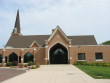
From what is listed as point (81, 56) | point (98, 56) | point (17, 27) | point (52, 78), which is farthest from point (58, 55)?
point (52, 78)

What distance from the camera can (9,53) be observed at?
4494 cm

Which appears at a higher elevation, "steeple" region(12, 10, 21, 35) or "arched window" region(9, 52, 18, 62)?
"steeple" region(12, 10, 21, 35)

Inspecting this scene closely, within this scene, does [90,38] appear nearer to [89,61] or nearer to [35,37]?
[89,61]

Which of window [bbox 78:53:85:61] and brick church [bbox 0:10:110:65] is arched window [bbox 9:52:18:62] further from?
window [bbox 78:53:85:61]

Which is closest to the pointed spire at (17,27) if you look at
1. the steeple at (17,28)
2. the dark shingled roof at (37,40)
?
the steeple at (17,28)

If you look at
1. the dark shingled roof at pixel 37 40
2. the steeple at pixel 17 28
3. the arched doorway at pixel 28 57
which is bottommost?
the arched doorway at pixel 28 57

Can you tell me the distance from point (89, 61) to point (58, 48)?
10.3 meters

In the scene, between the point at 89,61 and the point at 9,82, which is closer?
the point at 9,82

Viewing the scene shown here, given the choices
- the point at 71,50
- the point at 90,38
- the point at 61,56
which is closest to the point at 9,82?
the point at 71,50

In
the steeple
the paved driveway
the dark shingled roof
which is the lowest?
the paved driveway

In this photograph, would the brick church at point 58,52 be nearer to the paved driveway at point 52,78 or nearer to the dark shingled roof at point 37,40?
the dark shingled roof at point 37,40

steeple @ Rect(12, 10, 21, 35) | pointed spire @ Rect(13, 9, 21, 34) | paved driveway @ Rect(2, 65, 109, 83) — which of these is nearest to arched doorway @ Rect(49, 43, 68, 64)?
steeple @ Rect(12, 10, 21, 35)

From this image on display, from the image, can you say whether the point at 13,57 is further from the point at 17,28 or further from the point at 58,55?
the point at 17,28

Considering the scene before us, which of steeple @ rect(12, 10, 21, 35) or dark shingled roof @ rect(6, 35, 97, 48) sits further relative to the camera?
steeple @ rect(12, 10, 21, 35)
